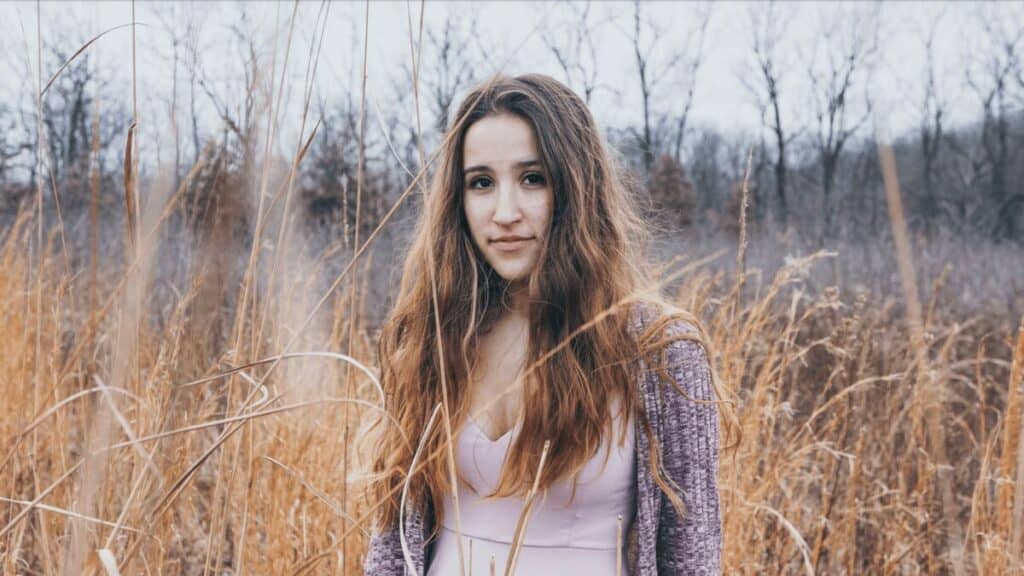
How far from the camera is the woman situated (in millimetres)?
951

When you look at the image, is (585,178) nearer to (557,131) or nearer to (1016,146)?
(557,131)

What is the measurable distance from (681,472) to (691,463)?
17mm

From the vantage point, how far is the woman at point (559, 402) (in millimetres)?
951

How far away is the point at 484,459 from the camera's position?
968 millimetres

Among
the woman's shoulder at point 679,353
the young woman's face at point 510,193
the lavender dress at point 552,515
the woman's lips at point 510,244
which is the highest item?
the young woman's face at point 510,193

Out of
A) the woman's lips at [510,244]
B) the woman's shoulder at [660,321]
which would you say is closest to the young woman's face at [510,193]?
the woman's lips at [510,244]

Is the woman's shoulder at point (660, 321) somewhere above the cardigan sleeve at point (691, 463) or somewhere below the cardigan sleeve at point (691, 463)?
above

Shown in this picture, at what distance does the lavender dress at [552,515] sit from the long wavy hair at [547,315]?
3 cm

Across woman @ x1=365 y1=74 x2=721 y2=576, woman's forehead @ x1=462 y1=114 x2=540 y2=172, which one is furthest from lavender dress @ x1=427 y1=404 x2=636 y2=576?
woman's forehead @ x1=462 y1=114 x2=540 y2=172

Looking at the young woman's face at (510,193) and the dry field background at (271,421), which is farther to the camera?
the young woman's face at (510,193)

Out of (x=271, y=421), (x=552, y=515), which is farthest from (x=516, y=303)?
(x=271, y=421)

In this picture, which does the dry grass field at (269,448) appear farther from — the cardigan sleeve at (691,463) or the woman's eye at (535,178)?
the woman's eye at (535,178)

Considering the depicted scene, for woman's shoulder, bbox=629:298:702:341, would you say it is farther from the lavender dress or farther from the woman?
the lavender dress

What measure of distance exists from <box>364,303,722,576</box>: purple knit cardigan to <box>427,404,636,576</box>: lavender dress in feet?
0.09
